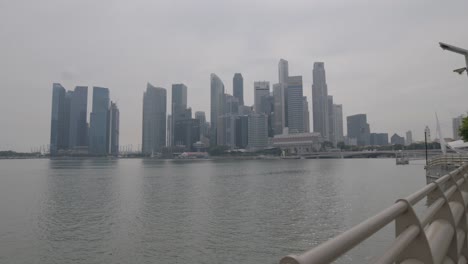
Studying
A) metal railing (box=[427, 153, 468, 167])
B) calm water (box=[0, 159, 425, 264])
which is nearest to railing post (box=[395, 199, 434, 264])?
calm water (box=[0, 159, 425, 264])

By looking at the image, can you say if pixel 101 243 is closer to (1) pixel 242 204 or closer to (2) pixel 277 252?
(2) pixel 277 252

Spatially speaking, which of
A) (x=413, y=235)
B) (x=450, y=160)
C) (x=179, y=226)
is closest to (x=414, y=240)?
(x=413, y=235)

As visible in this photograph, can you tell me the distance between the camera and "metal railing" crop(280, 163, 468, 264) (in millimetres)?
1581

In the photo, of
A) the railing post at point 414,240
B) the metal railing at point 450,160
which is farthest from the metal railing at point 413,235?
the metal railing at point 450,160

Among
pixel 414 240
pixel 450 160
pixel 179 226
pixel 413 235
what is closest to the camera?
pixel 413 235

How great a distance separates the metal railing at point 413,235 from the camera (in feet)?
5.19

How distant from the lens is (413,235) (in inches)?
103

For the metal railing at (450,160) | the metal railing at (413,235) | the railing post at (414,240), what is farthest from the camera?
the metal railing at (450,160)

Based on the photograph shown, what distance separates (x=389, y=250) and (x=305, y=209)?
27.8 m

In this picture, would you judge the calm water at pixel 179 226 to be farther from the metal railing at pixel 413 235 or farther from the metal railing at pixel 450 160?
the metal railing at pixel 413 235

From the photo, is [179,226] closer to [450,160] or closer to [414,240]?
[414,240]

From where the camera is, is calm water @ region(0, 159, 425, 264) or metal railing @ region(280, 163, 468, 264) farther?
calm water @ region(0, 159, 425, 264)

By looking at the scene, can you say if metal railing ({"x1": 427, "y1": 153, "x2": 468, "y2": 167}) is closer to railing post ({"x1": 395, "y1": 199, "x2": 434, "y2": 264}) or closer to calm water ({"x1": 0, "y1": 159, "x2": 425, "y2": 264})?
calm water ({"x1": 0, "y1": 159, "x2": 425, "y2": 264})

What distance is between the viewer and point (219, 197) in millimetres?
36906
